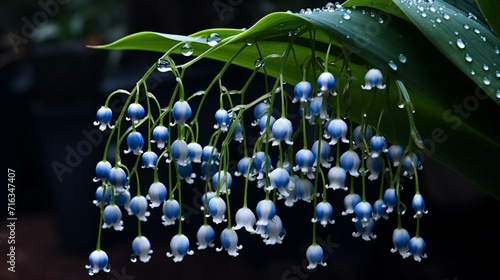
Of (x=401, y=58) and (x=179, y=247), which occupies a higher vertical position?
(x=401, y=58)

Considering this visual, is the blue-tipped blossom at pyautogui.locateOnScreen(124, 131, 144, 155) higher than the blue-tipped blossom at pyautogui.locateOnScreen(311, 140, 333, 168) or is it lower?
lower

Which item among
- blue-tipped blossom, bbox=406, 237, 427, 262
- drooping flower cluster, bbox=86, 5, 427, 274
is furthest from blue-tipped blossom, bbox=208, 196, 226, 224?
blue-tipped blossom, bbox=406, 237, 427, 262

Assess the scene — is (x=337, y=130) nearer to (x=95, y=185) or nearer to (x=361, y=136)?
(x=361, y=136)

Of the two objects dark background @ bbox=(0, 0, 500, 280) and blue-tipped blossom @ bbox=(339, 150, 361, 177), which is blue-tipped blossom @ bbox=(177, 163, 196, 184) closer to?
blue-tipped blossom @ bbox=(339, 150, 361, 177)

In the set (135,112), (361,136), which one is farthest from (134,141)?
(361,136)

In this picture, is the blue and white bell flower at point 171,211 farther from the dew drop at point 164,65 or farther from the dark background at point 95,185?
the dark background at point 95,185
